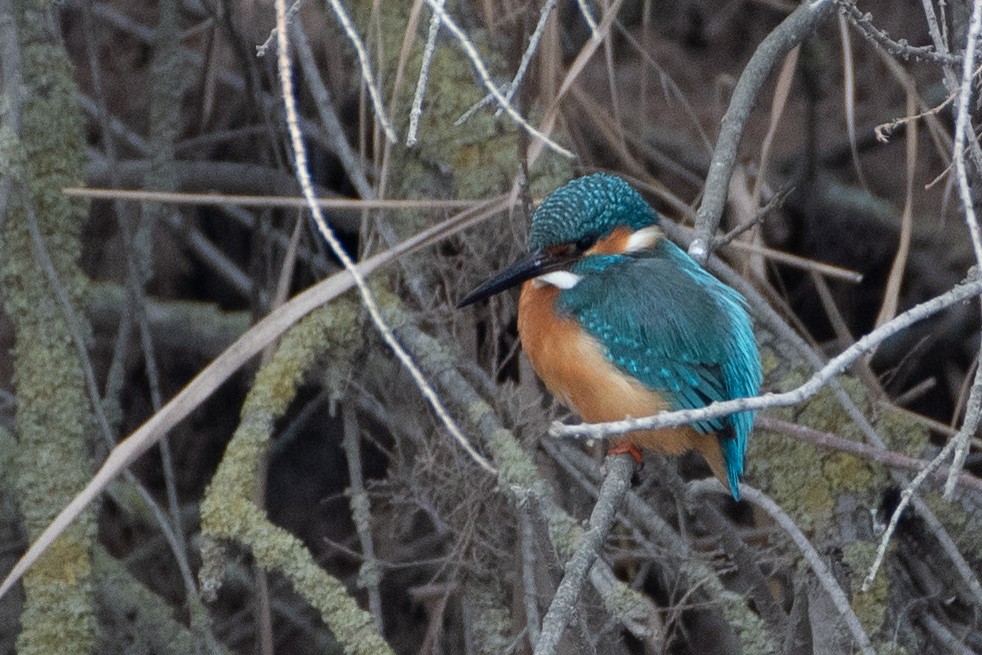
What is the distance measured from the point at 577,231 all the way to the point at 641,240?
0.56 ft

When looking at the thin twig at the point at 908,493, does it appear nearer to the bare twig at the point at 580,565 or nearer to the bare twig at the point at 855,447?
the bare twig at the point at 580,565

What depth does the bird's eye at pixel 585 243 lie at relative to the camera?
88.4 inches

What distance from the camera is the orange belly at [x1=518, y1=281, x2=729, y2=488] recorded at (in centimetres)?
215

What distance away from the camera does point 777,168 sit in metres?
3.87

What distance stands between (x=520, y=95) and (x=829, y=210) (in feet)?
5.52

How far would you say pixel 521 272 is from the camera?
215 centimetres

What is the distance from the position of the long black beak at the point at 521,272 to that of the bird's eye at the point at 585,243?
0.03 metres

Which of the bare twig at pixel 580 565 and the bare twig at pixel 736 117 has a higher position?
the bare twig at pixel 736 117

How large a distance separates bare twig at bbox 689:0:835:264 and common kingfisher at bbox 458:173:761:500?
9 centimetres

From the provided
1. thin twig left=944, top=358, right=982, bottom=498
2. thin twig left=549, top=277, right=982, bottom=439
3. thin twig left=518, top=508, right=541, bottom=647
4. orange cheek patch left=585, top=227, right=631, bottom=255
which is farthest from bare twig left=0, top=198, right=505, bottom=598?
thin twig left=944, top=358, right=982, bottom=498

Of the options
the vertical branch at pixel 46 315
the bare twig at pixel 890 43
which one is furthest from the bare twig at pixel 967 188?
the vertical branch at pixel 46 315

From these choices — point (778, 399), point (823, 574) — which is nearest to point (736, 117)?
point (823, 574)

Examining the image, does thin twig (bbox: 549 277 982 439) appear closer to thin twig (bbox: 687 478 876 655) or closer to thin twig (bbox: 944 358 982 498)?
thin twig (bbox: 944 358 982 498)

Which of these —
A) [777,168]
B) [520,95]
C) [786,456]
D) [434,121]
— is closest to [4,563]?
[434,121]
